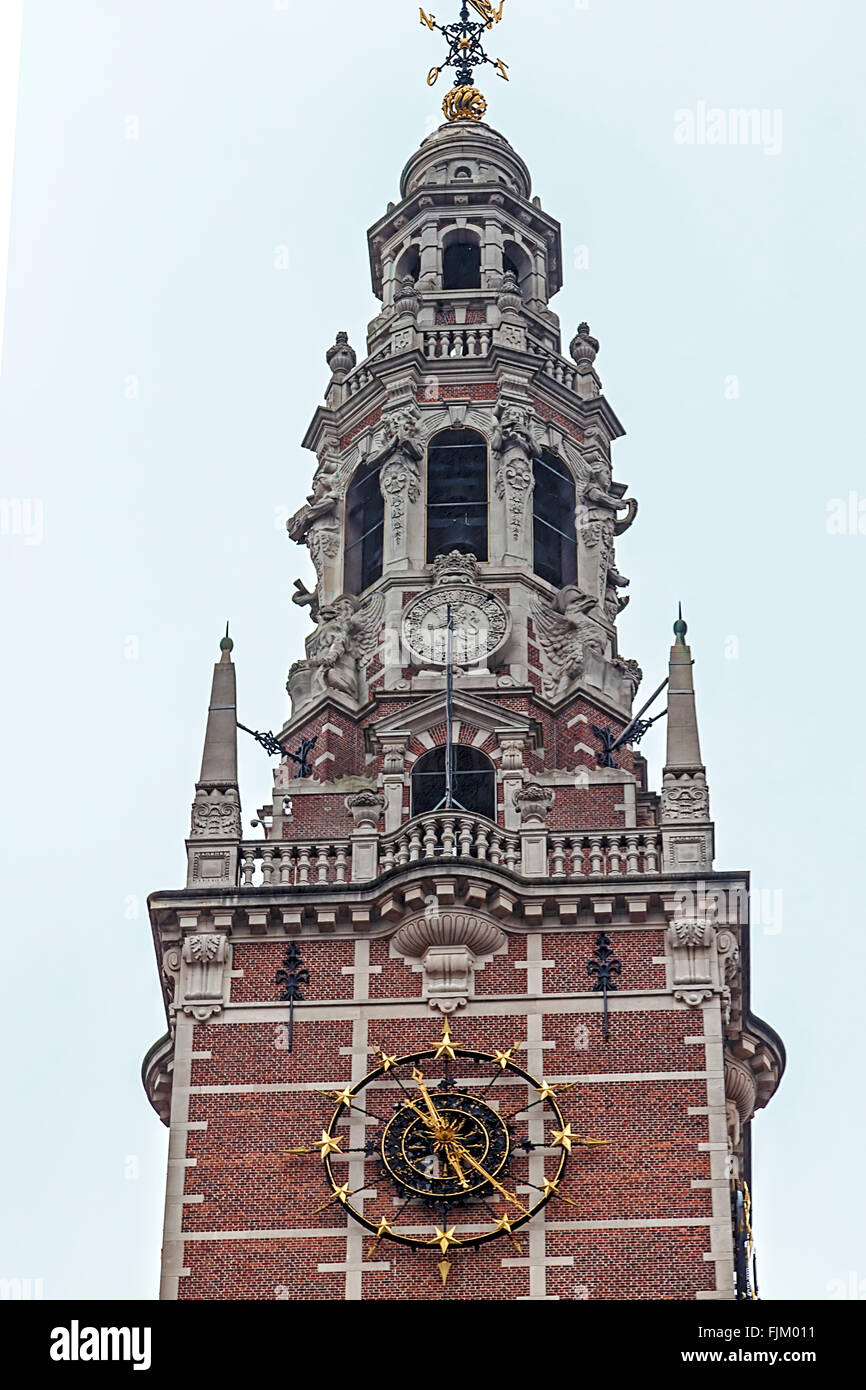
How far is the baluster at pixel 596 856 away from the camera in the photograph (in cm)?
4409

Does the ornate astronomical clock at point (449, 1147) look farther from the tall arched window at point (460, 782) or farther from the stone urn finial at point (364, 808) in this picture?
the tall arched window at point (460, 782)

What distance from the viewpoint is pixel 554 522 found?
52.7 metres

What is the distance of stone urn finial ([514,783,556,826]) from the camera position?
44.8 metres

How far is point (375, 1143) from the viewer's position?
4144 cm

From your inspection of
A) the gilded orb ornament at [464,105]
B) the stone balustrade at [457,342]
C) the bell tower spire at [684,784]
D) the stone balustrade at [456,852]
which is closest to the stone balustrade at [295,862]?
the stone balustrade at [456,852]

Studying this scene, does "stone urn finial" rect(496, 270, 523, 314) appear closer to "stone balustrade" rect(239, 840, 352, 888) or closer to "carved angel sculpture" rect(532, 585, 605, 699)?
"carved angel sculpture" rect(532, 585, 605, 699)

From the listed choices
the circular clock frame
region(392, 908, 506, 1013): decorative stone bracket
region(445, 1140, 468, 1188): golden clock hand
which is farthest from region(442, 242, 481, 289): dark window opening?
region(445, 1140, 468, 1188): golden clock hand

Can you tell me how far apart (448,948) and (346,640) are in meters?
8.37

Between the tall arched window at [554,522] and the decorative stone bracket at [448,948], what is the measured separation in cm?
950

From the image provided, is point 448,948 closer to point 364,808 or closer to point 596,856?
point 596,856

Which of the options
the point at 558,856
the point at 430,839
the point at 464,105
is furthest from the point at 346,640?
the point at 464,105
